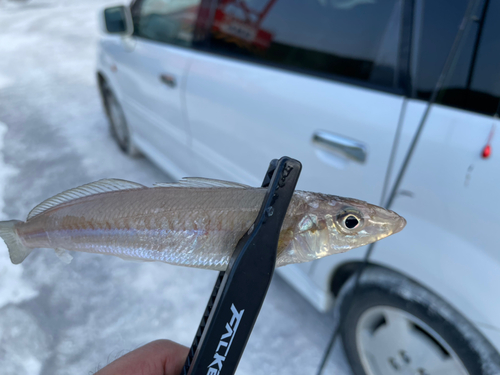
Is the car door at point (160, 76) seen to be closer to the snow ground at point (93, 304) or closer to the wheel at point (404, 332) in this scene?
the snow ground at point (93, 304)

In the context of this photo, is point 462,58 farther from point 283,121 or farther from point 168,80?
point 168,80

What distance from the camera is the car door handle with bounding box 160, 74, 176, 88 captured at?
2488mm

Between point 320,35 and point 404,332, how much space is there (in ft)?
4.84

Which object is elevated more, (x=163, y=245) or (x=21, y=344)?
(x=163, y=245)

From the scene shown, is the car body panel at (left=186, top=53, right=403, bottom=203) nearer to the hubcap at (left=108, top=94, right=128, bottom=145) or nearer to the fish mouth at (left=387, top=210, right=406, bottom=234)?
the fish mouth at (left=387, top=210, right=406, bottom=234)

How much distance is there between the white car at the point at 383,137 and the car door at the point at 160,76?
194 millimetres

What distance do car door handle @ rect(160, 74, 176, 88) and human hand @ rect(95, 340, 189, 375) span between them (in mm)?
1929

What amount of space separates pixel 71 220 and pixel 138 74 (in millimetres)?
2443

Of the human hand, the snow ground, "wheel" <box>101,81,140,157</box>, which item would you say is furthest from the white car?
"wheel" <box>101,81,140,157</box>

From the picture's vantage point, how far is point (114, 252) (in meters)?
0.75

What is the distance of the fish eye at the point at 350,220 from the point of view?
722mm

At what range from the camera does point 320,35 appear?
178cm

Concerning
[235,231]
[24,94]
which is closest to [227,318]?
[235,231]

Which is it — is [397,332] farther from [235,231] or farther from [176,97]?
[176,97]
